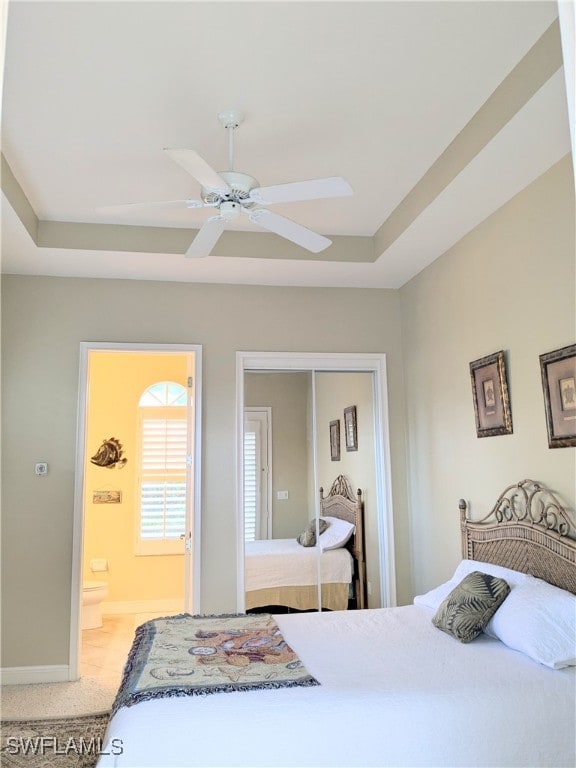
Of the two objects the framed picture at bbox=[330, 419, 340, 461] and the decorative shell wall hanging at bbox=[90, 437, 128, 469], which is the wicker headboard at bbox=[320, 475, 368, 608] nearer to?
the framed picture at bbox=[330, 419, 340, 461]

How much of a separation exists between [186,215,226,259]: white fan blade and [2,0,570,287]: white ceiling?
0.46 metres

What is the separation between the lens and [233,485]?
4.36 metres

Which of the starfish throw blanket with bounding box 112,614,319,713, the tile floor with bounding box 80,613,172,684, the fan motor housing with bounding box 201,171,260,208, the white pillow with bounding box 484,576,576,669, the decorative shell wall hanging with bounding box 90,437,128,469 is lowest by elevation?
the tile floor with bounding box 80,613,172,684

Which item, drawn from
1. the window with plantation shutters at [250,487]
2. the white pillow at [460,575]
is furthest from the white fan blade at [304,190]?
the window with plantation shutters at [250,487]

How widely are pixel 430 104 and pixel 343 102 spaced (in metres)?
0.40

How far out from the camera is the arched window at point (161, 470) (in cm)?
618

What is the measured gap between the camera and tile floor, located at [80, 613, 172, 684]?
164 inches

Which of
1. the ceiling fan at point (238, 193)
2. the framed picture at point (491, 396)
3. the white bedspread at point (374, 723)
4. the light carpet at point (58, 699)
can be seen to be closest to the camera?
the white bedspread at point (374, 723)

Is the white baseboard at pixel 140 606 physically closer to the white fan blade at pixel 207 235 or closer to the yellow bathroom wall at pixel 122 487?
the yellow bathroom wall at pixel 122 487

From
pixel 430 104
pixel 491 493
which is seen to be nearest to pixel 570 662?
pixel 491 493

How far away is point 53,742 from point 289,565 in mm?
1890

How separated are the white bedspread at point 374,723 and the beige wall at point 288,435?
7.08 ft

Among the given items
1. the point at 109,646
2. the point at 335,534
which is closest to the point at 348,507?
the point at 335,534

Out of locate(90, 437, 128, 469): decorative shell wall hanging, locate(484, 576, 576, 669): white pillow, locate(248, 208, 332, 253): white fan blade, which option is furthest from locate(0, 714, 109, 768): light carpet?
locate(90, 437, 128, 469): decorative shell wall hanging
